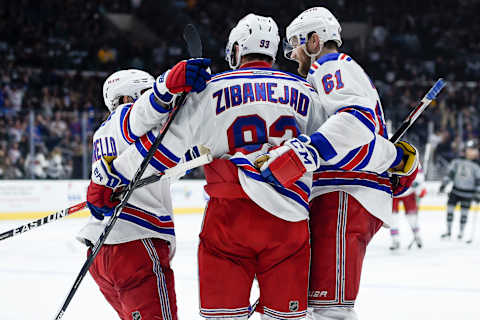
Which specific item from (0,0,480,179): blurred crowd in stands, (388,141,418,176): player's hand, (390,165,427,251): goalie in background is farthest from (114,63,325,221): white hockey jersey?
Answer: (0,0,480,179): blurred crowd in stands

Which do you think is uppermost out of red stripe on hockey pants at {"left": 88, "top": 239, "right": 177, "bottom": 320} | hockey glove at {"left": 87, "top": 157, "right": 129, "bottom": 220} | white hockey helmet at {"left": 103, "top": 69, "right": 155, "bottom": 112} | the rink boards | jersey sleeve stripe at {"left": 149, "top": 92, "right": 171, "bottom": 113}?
white hockey helmet at {"left": 103, "top": 69, "right": 155, "bottom": 112}

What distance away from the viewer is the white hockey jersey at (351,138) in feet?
5.79

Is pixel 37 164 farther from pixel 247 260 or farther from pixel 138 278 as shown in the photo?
pixel 247 260

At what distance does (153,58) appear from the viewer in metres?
13.5

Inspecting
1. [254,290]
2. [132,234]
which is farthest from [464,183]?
[132,234]

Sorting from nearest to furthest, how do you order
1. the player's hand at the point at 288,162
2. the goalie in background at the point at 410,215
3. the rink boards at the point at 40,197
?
the player's hand at the point at 288,162 → the goalie in background at the point at 410,215 → the rink boards at the point at 40,197

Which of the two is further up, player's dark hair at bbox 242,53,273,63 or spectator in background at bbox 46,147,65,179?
player's dark hair at bbox 242,53,273,63

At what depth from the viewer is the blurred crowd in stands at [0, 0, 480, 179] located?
8516 mm

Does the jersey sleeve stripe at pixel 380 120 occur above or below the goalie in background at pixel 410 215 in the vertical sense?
above

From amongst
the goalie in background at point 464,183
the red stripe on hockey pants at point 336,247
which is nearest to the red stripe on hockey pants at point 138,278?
the red stripe on hockey pants at point 336,247

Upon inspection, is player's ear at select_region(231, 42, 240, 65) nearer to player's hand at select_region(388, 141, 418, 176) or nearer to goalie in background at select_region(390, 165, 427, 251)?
player's hand at select_region(388, 141, 418, 176)

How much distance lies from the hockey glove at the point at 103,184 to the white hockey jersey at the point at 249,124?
0.86 ft

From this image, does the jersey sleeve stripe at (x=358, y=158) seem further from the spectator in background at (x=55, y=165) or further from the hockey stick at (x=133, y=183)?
the spectator in background at (x=55, y=165)

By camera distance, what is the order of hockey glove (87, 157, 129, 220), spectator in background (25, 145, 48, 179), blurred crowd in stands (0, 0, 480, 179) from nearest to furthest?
hockey glove (87, 157, 129, 220), spectator in background (25, 145, 48, 179), blurred crowd in stands (0, 0, 480, 179)
